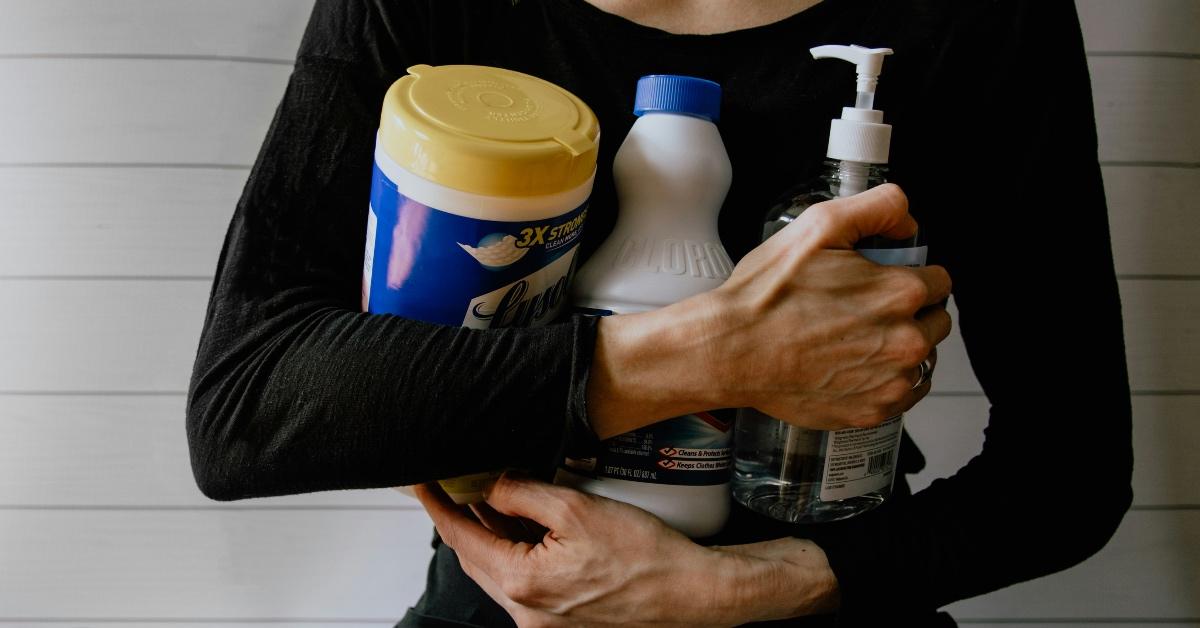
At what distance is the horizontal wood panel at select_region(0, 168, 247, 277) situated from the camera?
38.9 inches

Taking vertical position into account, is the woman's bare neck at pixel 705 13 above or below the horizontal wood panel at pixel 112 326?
above

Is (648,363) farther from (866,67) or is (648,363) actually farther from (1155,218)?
(1155,218)

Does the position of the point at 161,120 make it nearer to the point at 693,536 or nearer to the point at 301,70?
the point at 301,70

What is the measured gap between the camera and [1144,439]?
3.48 feet

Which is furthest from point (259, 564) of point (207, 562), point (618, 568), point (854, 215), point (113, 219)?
point (854, 215)

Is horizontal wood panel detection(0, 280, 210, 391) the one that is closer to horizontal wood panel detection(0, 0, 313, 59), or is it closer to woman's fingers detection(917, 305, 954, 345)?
horizontal wood panel detection(0, 0, 313, 59)

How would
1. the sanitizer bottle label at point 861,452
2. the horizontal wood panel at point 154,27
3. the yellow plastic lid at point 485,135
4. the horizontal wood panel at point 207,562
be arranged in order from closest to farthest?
the yellow plastic lid at point 485,135
the sanitizer bottle label at point 861,452
the horizontal wood panel at point 154,27
the horizontal wood panel at point 207,562

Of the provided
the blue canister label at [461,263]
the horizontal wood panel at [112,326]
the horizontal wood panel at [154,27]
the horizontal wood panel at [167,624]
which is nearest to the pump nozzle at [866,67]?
the blue canister label at [461,263]

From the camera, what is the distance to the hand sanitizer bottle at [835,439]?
1.83ft

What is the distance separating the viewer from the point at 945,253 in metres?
0.70

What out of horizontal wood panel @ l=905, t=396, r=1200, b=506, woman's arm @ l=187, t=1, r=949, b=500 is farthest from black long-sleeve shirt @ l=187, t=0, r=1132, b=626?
horizontal wood panel @ l=905, t=396, r=1200, b=506

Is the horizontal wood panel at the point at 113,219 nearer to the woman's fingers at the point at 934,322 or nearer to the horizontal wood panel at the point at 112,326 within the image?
the horizontal wood panel at the point at 112,326

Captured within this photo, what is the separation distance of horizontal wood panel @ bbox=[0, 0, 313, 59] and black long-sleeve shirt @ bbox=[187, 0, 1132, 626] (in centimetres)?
39

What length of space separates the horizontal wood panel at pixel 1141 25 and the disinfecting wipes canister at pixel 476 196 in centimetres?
78
